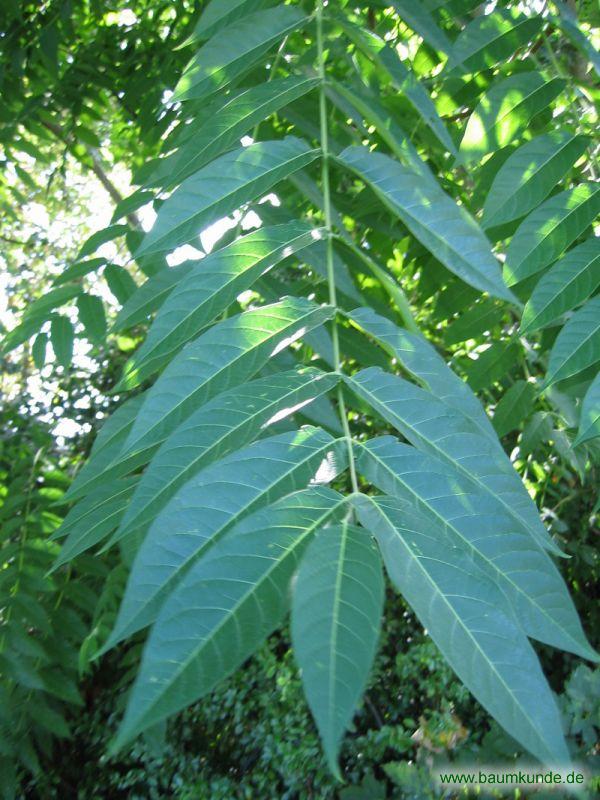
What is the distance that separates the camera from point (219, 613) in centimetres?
49

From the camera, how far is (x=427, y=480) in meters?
0.65

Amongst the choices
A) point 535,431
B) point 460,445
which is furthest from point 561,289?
point 535,431

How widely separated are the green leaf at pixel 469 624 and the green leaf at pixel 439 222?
310 millimetres

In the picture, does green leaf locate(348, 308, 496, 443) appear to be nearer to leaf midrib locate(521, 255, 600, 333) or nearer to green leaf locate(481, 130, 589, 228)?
leaf midrib locate(521, 255, 600, 333)

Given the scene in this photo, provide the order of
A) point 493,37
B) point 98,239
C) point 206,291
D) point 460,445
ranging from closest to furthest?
point 460,445 < point 206,291 < point 493,37 < point 98,239

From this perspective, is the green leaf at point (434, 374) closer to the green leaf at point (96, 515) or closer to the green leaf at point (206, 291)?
the green leaf at point (206, 291)

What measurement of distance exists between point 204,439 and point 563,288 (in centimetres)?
58

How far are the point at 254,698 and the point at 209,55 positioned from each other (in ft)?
10.9

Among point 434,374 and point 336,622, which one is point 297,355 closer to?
point 434,374

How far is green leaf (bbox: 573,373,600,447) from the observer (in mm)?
836

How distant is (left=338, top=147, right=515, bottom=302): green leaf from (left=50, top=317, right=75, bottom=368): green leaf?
974mm

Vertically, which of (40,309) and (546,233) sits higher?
(40,309)

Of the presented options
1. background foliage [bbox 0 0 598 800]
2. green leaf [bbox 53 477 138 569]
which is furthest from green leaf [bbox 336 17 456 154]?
green leaf [bbox 53 477 138 569]

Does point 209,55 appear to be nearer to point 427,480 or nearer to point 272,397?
point 272,397
